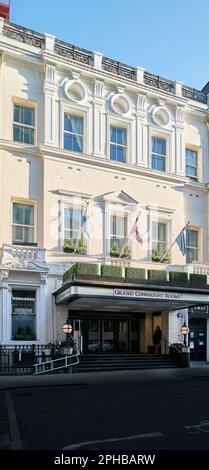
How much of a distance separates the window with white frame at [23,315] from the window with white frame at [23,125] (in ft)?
24.8

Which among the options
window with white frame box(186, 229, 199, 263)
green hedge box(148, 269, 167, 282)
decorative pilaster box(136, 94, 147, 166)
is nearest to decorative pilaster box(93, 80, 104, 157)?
decorative pilaster box(136, 94, 147, 166)

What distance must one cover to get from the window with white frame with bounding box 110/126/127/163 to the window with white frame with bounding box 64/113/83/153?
6.35 feet

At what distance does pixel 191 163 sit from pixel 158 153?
8.92 feet

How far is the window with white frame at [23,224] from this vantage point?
25906 mm

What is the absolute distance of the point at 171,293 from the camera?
984 inches

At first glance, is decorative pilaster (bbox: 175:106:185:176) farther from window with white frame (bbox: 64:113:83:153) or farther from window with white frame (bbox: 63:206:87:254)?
window with white frame (bbox: 63:206:87:254)

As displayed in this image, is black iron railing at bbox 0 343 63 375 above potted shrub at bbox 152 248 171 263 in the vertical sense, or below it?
below

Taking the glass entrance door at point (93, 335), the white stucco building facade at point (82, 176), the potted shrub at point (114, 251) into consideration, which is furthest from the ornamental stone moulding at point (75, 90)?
the glass entrance door at point (93, 335)

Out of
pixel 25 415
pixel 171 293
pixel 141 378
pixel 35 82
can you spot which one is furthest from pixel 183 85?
pixel 25 415

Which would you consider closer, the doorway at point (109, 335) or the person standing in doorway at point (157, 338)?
the doorway at point (109, 335)

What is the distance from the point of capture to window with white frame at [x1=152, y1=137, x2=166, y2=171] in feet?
101

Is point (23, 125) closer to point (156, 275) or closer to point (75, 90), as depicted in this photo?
point (75, 90)

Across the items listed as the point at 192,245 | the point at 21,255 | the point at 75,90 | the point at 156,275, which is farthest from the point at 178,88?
the point at 21,255

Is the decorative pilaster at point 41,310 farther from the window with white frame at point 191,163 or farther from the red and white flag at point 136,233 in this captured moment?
the window with white frame at point 191,163
